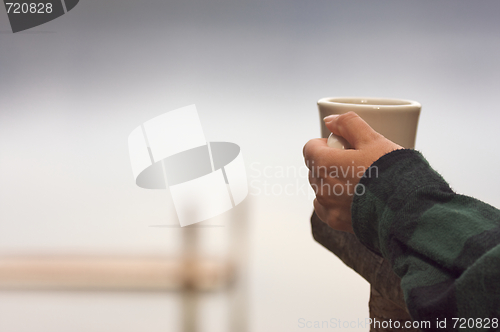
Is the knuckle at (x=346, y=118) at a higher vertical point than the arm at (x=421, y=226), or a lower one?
higher

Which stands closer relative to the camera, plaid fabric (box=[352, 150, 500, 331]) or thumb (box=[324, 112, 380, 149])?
plaid fabric (box=[352, 150, 500, 331])

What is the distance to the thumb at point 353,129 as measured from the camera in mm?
301

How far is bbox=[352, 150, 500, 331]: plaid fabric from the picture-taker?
0.19 meters

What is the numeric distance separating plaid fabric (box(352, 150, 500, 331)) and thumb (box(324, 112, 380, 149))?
32mm

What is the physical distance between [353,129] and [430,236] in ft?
0.39

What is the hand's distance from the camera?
293 mm

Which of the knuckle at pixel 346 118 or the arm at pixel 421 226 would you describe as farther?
the knuckle at pixel 346 118

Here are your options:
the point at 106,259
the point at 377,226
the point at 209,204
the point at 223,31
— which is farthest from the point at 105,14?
the point at 377,226

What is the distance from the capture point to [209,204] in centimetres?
84

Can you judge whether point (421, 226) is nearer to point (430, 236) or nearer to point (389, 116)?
point (430, 236)

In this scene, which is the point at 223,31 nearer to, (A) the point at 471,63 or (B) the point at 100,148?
(B) the point at 100,148

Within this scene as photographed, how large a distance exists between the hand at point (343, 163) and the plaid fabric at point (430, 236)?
0.06ft

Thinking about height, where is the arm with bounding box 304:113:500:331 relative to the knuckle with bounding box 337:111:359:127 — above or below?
below

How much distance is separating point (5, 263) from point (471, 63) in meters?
1.28
